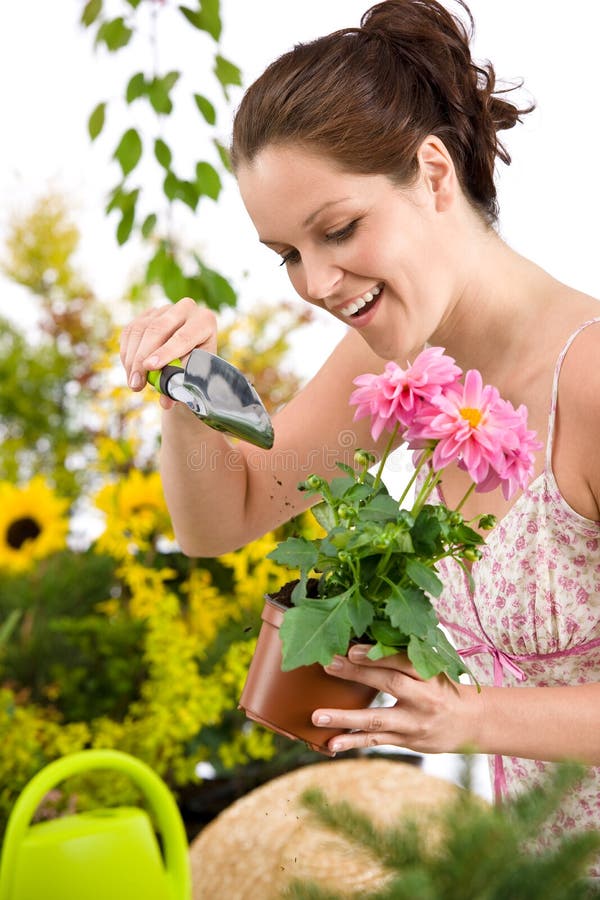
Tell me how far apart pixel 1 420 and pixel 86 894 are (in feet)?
4.56

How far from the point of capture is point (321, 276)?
1.05 metres

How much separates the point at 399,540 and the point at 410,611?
0.06 metres

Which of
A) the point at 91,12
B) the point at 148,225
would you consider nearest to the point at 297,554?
the point at 148,225

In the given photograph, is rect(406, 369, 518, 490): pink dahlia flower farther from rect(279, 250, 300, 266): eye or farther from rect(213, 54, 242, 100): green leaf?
rect(213, 54, 242, 100): green leaf

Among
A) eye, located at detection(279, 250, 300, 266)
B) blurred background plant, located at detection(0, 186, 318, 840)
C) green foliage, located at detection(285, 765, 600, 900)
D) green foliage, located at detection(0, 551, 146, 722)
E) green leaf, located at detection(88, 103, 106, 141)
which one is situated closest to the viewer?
green foliage, located at detection(285, 765, 600, 900)

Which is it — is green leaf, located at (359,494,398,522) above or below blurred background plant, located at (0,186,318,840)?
above

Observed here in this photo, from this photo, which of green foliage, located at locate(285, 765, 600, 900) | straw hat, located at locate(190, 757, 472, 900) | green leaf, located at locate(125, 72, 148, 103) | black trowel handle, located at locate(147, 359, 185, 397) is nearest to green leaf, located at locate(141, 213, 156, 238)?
green leaf, located at locate(125, 72, 148, 103)

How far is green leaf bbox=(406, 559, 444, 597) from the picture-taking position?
31.0 inches

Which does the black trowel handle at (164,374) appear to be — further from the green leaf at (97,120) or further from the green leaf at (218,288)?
the green leaf at (97,120)

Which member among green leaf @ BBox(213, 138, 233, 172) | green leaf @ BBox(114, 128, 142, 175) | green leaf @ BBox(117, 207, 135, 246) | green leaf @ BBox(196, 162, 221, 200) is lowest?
green leaf @ BBox(117, 207, 135, 246)

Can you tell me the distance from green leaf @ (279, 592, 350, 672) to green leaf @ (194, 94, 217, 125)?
1219mm

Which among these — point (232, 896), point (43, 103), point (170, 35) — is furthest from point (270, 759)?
point (43, 103)

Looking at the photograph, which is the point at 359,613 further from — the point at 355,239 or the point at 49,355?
the point at 49,355

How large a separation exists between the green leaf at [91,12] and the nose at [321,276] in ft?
3.45
